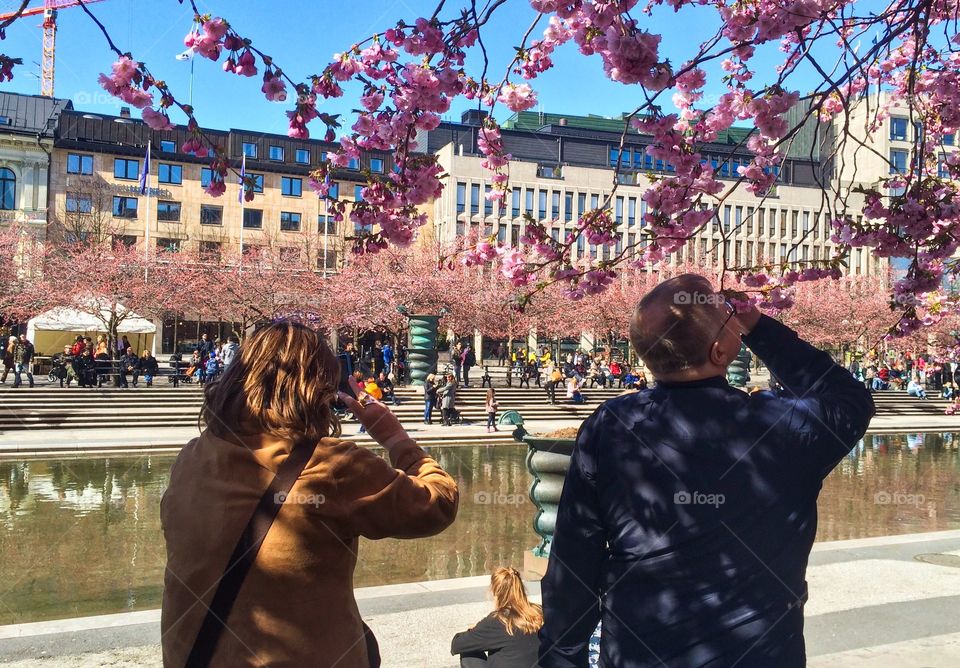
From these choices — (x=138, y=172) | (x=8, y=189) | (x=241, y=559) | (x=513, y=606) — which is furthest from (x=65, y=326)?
(x=241, y=559)

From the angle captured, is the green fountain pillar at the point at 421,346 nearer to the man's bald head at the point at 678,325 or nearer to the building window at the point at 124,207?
the man's bald head at the point at 678,325

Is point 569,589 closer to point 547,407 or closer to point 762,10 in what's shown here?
point 762,10

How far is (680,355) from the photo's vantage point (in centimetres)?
213

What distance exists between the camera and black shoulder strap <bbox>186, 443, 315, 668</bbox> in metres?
2.04

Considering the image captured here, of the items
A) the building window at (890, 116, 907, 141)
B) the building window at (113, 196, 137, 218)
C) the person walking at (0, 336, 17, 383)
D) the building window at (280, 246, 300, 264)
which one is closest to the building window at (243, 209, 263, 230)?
the building window at (113, 196, 137, 218)

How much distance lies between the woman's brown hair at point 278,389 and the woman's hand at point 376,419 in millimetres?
69

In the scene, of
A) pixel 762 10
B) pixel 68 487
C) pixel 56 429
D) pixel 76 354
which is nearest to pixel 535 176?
pixel 76 354

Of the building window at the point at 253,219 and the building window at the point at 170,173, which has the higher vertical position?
the building window at the point at 170,173

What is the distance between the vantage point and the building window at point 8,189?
49469mm

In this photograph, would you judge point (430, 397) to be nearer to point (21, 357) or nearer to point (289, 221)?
point (21, 357)

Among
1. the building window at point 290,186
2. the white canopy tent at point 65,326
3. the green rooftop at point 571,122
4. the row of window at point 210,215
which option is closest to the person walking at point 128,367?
the white canopy tent at point 65,326

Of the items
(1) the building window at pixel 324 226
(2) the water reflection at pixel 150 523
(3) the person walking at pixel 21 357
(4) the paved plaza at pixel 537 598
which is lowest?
(2) the water reflection at pixel 150 523

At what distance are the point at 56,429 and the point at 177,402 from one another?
4.09 m

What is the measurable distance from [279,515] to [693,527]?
1.00 meters
